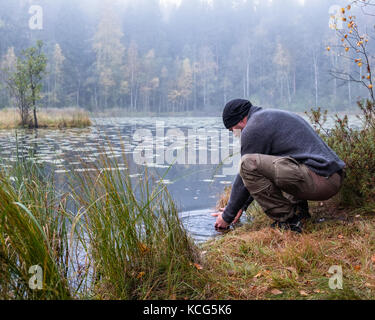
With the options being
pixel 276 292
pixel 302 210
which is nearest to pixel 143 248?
pixel 276 292

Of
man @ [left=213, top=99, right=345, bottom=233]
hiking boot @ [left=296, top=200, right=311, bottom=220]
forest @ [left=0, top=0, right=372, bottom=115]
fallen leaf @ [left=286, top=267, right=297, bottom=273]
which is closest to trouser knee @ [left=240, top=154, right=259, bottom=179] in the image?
man @ [left=213, top=99, right=345, bottom=233]

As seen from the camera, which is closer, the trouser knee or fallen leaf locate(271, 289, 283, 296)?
fallen leaf locate(271, 289, 283, 296)

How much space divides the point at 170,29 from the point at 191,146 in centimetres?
4511

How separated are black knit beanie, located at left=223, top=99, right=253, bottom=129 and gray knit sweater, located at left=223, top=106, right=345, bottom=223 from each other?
0.20 feet

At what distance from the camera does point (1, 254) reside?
133 centimetres

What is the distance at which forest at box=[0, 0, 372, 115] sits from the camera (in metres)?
36.8

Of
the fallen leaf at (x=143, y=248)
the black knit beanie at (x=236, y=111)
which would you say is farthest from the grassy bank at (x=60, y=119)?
the fallen leaf at (x=143, y=248)

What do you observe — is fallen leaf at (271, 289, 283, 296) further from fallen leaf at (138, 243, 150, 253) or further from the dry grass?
fallen leaf at (138, 243, 150, 253)

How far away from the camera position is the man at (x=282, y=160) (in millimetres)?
2291

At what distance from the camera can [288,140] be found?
92.2 inches

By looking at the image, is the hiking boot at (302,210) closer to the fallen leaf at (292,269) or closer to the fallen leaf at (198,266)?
the fallen leaf at (292,269)
